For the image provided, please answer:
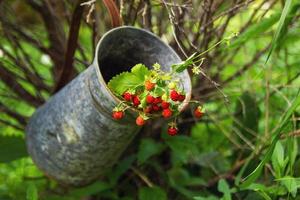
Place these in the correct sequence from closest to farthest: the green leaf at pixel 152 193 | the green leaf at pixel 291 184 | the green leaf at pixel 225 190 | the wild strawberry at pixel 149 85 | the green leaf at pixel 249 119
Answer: the wild strawberry at pixel 149 85, the green leaf at pixel 291 184, the green leaf at pixel 225 190, the green leaf at pixel 152 193, the green leaf at pixel 249 119

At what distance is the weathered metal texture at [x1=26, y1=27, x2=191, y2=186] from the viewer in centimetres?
138

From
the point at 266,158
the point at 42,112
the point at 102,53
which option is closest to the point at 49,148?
the point at 42,112

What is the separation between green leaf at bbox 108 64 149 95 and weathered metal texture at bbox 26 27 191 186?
40mm

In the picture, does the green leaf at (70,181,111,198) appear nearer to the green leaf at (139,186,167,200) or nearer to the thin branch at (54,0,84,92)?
the green leaf at (139,186,167,200)

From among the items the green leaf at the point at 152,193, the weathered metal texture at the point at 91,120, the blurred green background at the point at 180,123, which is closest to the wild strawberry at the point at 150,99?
the weathered metal texture at the point at 91,120

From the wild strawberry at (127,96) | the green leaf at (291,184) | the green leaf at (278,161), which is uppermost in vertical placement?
the wild strawberry at (127,96)

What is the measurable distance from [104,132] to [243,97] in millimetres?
701

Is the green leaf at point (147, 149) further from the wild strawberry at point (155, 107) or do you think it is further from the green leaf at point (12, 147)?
the wild strawberry at point (155, 107)

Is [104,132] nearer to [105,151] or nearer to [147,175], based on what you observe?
[105,151]

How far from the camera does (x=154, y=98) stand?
3.81 ft

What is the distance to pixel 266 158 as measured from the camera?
3.91 feet

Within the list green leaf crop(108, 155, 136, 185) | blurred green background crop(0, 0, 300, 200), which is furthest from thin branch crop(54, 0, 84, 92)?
green leaf crop(108, 155, 136, 185)

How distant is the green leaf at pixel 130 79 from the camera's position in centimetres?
119

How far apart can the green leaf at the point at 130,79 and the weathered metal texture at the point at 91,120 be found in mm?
40
